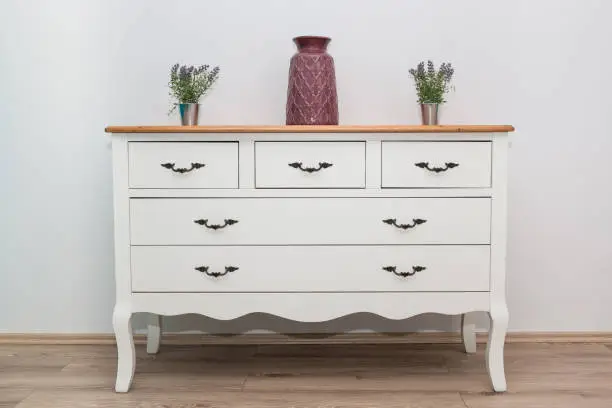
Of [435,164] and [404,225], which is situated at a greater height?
[435,164]

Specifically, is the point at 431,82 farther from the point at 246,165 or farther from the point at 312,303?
the point at 312,303

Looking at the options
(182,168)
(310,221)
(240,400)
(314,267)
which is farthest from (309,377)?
(182,168)

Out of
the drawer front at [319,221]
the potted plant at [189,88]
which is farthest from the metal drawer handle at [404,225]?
the potted plant at [189,88]

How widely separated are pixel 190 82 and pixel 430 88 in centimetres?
83

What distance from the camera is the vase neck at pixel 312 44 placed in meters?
2.27

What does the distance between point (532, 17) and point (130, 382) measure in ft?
6.40

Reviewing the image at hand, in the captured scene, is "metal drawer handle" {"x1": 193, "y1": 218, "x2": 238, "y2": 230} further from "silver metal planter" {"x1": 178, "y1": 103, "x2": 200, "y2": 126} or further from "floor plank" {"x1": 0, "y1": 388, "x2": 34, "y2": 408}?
"floor plank" {"x1": 0, "y1": 388, "x2": 34, "y2": 408}

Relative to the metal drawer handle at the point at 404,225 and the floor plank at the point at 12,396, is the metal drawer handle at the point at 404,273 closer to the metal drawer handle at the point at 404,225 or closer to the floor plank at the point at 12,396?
the metal drawer handle at the point at 404,225

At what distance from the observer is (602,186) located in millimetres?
2611

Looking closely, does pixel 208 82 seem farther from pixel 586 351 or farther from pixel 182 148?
pixel 586 351

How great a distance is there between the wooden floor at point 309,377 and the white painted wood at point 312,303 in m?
0.25

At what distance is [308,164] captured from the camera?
2035mm

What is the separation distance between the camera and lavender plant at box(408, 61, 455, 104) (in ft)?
7.57

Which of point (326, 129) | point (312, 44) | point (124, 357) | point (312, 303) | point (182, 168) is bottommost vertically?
point (124, 357)
